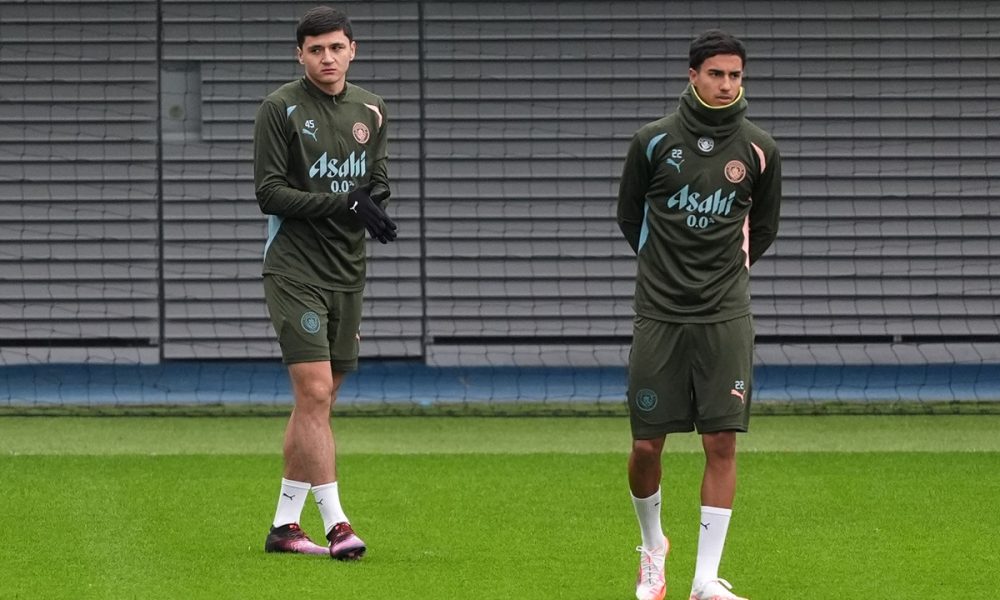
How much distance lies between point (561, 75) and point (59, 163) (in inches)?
144

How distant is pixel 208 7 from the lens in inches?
502

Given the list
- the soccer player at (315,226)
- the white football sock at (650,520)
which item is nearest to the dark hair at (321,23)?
the soccer player at (315,226)

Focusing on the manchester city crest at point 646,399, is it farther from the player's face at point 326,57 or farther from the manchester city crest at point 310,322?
the player's face at point 326,57

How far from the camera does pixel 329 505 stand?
21.2 feet

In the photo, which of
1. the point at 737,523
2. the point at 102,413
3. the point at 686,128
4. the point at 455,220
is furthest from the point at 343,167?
the point at 455,220

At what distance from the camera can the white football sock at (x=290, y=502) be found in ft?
21.7

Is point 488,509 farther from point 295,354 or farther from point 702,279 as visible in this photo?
point 702,279

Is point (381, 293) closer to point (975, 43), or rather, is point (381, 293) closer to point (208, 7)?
point (208, 7)

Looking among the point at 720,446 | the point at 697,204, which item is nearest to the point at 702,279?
the point at 697,204

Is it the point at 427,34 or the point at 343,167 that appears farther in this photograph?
the point at 427,34

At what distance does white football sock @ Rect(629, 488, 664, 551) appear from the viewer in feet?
19.1

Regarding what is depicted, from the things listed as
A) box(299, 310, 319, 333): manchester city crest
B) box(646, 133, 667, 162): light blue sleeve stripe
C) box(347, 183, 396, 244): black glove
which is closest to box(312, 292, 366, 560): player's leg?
box(299, 310, 319, 333): manchester city crest

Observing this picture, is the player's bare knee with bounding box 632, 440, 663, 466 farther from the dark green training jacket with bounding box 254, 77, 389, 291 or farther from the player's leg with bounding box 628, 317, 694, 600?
the dark green training jacket with bounding box 254, 77, 389, 291

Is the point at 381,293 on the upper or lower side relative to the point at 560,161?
lower
